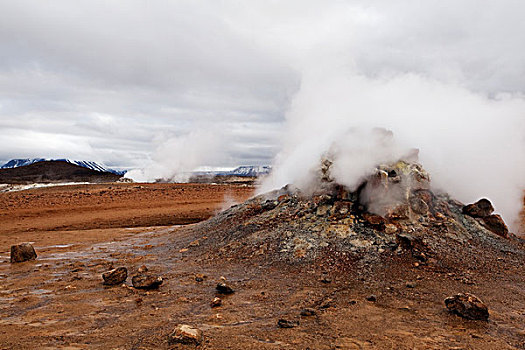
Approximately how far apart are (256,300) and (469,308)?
2564mm

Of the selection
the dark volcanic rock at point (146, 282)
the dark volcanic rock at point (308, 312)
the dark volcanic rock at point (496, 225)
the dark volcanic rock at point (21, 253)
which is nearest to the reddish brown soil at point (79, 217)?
the dark volcanic rock at point (21, 253)

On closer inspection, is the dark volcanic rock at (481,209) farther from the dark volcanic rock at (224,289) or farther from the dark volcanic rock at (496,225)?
the dark volcanic rock at (224,289)

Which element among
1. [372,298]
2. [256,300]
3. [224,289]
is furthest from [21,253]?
[372,298]

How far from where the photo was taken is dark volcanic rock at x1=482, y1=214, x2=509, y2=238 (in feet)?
22.8

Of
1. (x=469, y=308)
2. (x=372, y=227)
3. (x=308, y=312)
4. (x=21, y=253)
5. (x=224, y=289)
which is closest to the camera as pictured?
(x=469, y=308)

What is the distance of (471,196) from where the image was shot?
8344 millimetres

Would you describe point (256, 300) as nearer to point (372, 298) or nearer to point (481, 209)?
point (372, 298)

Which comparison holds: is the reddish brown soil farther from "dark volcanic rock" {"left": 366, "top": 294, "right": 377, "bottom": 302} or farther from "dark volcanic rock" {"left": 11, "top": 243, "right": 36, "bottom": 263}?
"dark volcanic rock" {"left": 366, "top": 294, "right": 377, "bottom": 302}

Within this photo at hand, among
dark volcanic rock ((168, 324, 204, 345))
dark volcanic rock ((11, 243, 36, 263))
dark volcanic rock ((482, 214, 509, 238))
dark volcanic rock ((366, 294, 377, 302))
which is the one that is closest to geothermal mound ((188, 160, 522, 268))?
dark volcanic rock ((482, 214, 509, 238))

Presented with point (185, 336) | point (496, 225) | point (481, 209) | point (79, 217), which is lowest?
point (79, 217)

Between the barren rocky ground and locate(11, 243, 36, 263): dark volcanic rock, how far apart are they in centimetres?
20

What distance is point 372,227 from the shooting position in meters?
6.34

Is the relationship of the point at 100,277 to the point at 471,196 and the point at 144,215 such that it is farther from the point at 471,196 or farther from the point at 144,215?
the point at 144,215

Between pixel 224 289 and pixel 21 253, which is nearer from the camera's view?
→ pixel 224 289
